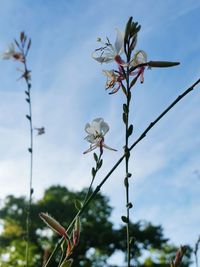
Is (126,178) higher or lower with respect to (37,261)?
lower

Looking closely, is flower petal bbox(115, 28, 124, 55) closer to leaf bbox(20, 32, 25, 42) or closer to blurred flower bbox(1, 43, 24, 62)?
leaf bbox(20, 32, 25, 42)

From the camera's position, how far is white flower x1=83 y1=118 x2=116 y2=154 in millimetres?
1258

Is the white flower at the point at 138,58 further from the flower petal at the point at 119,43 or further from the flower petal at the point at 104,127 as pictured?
the flower petal at the point at 104,127

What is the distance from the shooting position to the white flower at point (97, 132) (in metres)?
1.26

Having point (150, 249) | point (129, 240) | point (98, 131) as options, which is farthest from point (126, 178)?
point (150, 249)

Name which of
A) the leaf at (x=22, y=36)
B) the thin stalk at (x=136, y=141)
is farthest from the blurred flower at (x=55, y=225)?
the leaf at (x=22, y=36)

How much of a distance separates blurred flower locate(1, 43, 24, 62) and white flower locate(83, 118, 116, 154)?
5.74 feet

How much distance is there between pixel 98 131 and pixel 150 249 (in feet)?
83.1

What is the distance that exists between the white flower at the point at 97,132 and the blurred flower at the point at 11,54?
175 cm

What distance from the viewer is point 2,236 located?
25281 millimetres

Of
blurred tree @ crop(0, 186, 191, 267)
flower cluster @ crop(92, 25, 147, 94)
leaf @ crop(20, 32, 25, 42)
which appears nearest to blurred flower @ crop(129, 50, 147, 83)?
flower cluster @ crop(92, 25, 147, 94)

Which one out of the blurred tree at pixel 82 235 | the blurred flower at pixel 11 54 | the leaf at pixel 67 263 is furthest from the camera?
the blurred tree at pixel 82 235

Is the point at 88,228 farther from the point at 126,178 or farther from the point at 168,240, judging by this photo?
the point at 126,178

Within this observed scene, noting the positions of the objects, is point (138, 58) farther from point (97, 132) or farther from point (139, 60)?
point (97, 132)
